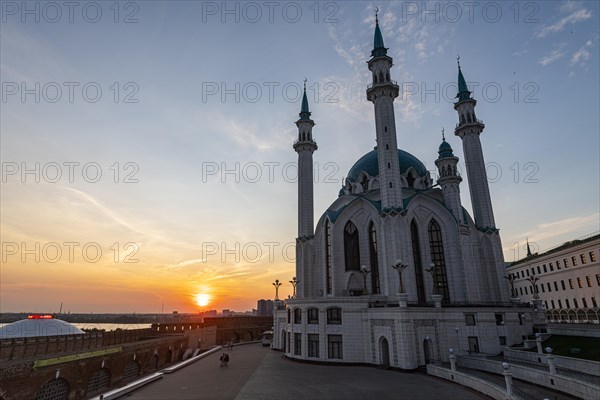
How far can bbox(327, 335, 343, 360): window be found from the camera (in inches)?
1319

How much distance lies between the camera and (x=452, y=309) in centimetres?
3291

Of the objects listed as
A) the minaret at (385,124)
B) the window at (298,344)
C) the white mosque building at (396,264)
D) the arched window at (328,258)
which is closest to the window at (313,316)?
the white mosque building at (396,264)

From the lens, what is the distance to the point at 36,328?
135 feet

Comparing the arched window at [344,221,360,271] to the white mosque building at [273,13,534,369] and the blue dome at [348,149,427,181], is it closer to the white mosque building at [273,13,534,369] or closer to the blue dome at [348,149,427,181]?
the white mosque building at [273,13,534,369]

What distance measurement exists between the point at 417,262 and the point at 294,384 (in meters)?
22.3

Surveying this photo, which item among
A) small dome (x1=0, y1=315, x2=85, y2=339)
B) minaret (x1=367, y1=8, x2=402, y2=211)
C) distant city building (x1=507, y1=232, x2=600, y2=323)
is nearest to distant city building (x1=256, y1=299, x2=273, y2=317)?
distant city building (x1=507, y1=232, x2=600, y2=323)

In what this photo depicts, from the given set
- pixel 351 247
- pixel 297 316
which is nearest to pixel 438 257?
pixel 351 247

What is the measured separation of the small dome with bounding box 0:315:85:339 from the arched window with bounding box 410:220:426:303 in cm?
3877

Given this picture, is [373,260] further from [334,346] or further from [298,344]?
[298,344]

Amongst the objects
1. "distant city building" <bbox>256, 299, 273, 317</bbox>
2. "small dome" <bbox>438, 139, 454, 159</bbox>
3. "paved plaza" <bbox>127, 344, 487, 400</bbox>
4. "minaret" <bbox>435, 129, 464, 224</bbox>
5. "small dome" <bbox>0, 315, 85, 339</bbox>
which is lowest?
"paved plaza" <bbox>127, 344, 487, 400</bbox>

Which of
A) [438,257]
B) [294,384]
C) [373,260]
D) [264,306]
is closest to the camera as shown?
[294,384]

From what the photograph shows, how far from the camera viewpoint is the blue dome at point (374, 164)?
5175 centimetres

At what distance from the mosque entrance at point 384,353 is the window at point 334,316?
4393 mm

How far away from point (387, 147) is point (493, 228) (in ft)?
59.5
